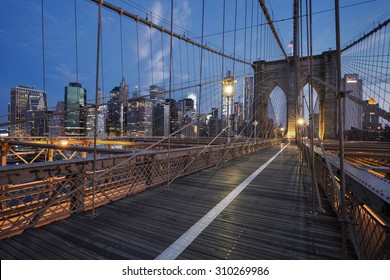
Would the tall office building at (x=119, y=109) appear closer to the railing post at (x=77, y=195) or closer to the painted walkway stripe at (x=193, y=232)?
the railing post at (x=77, y=195)

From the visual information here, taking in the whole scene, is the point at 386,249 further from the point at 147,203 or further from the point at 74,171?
the point at 74,171

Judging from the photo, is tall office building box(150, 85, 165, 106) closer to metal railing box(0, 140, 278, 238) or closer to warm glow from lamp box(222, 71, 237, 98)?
metal railing box(0, 140, 278, 238)

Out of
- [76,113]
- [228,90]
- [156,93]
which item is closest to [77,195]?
[156,93]

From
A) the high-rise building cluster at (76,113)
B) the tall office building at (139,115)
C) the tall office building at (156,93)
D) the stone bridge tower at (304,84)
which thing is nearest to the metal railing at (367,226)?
the high-rise building cluster at (76,113)

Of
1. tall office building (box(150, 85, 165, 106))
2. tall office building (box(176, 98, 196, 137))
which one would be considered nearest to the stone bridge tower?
tall office building (box(176, 98, 196, 137))

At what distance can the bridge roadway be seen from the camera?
2492 mm

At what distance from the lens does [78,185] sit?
350 centimetres

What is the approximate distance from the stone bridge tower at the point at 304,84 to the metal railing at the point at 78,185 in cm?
2351

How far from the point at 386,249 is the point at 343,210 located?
70cm

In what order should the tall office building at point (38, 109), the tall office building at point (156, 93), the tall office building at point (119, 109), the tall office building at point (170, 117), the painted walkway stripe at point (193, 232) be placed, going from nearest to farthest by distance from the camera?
the painted walkway stripe at point (193, 232), the tall office building at point (156, 93), the tall office building at point (119, 109), the tall office building at point (170, 117), the tall office building at point (38, 109)

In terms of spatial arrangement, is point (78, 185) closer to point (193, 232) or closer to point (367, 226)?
point (193, 232)

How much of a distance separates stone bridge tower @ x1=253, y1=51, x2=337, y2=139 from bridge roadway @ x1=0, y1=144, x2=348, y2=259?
24.7 metres

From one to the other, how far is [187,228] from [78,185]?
6.39 ft

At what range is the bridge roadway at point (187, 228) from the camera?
2.49 metres
